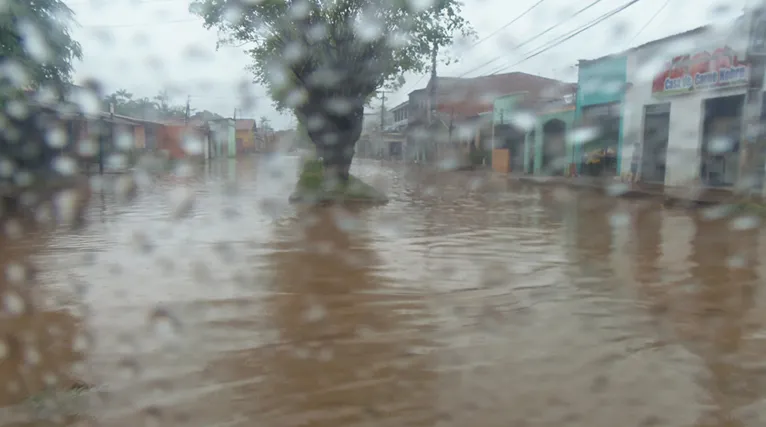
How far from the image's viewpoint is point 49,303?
4.52 meters

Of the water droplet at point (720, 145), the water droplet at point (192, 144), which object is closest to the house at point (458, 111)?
the water droplet at point (720, 145)

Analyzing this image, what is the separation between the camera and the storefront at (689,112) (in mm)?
13766

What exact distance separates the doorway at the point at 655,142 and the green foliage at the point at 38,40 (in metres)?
13.9

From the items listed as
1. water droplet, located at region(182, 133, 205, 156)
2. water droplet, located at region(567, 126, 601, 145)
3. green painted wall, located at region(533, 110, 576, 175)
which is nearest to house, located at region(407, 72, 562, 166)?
green painted wall, located at region(533, 110, 576, 175)

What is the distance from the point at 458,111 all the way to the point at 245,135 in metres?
22.1

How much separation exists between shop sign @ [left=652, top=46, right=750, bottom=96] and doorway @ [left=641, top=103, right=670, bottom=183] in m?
0.53

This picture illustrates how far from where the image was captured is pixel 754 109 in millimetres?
11094

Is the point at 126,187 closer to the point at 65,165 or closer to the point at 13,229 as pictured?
the point at 65,165

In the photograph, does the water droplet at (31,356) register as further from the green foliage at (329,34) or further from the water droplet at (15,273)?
the green foliage at (329,34)

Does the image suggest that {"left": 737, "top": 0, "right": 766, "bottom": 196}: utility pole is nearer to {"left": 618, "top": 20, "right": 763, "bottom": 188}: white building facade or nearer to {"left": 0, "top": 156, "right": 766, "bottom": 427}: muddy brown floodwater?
{"left": 618, "top": 20, "right": 763, "bottom": 188}: white building facade

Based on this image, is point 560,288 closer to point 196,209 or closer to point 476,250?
point 476,250

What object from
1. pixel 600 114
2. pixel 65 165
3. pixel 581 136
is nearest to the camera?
pixel 65 165

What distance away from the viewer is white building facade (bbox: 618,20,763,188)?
13.8 meters

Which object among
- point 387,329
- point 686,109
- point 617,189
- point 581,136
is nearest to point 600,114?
point 581,136
